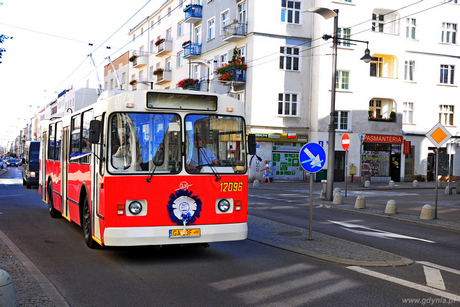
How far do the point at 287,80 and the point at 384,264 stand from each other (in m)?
30.1

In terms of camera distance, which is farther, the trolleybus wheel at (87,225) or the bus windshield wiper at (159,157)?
the trolleybus wheel at (87,225)

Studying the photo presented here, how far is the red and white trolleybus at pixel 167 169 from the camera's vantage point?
7703mm

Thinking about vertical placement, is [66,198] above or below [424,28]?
below

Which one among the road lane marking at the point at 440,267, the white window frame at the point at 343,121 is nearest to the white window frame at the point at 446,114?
the white window frame at the point at 343,121

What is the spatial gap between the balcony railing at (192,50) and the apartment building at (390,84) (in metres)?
10.7

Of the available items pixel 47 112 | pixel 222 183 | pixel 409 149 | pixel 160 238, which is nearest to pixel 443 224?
pixel 222 183

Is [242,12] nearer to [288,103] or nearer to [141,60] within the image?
[288,103]

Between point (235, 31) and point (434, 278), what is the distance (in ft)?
104

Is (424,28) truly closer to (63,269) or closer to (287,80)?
(287,80)

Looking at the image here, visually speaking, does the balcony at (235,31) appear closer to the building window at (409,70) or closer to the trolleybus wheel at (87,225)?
the building window at (409,70)

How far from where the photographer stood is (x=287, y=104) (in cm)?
3753

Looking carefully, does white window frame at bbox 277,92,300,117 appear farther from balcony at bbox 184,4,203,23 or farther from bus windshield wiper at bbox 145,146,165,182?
bus windshield wiper at bbox 145,146,165,182

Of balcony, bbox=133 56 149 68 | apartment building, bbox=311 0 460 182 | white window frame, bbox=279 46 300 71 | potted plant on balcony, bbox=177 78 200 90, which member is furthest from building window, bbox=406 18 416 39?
balcony, bbox=133 56 149 68

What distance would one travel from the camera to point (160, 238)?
7730 millimetres
